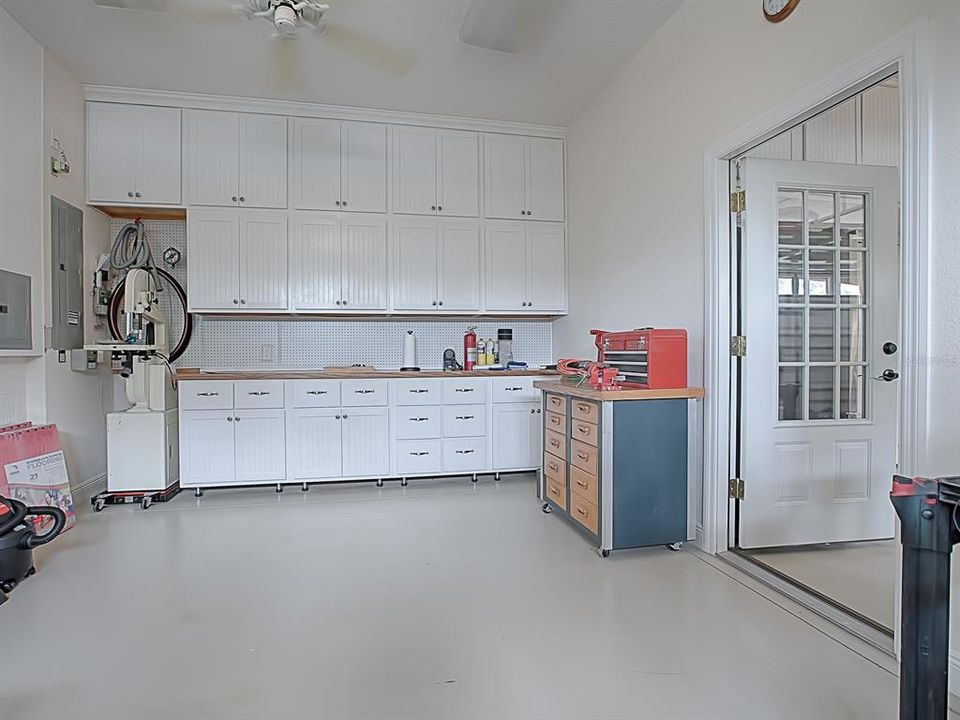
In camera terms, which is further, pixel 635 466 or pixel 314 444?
pixel 314 444

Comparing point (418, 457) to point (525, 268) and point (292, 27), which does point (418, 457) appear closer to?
point (525, 268)

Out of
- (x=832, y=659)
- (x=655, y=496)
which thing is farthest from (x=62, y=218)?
(x=832, y=659)

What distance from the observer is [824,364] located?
2836mm

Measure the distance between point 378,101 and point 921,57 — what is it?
3574mm

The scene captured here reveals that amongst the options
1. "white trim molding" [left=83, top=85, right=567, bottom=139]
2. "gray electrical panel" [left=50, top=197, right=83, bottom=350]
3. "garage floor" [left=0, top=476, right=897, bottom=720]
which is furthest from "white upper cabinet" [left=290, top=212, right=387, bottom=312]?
"garage floor" [left=0, top=476, right=897, bottom=720]

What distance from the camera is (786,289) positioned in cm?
281

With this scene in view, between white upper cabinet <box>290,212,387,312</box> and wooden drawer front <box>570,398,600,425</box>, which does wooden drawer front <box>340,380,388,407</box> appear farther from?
wooden drawer front <box>570,398,600,425</box>

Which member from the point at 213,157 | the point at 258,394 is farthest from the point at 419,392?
the point at 213,157

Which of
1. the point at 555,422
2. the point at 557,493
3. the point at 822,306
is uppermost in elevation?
the point at 822,306

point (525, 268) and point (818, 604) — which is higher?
point (525, 268)

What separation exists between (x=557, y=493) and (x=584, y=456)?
544 millimetres

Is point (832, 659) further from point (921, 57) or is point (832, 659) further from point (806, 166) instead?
point (806, 166)

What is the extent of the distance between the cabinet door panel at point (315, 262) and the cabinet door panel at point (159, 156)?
3.11 ft

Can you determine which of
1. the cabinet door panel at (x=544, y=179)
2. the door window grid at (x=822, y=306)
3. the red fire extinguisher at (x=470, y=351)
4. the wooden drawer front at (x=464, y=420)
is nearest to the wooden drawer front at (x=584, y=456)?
the door window grid at (x=822, y=306)
